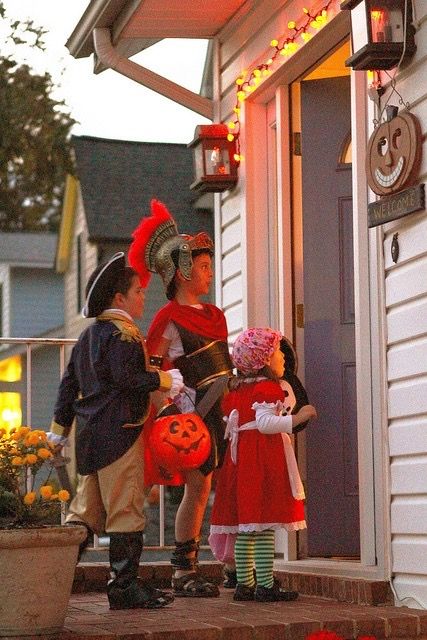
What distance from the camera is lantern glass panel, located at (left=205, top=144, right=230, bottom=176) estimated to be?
7.66m

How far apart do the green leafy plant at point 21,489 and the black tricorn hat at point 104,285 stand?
2.63 feet

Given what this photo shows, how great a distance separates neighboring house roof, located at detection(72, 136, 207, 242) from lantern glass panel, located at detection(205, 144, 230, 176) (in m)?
15.4

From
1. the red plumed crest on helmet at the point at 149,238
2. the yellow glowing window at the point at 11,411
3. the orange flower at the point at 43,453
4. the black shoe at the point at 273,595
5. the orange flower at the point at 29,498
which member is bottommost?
the black shoe at the point at 273,595

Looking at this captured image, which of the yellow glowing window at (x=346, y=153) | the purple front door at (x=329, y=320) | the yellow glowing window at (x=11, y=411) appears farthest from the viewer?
the yellow glowing window at (x=11, y=411)

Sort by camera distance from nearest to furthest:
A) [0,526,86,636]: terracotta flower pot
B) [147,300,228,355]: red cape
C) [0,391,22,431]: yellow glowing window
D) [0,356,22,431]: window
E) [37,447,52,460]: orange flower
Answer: [0,526,86,636]: terracotta flower pot < [37,447,52,460]: orange flower < [147,300,228,355]: red cape < [0,356,22,431]: window < [0,391,22,431]: yellow glowing window

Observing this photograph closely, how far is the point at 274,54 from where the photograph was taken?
7.04 meters

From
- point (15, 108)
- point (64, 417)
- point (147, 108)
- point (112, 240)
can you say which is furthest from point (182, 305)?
point (147, 108)

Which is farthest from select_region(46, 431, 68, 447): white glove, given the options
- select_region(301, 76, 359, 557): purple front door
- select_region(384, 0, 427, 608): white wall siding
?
select_region(301, 76, 359, 557): purple front door

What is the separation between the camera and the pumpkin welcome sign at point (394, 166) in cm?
530

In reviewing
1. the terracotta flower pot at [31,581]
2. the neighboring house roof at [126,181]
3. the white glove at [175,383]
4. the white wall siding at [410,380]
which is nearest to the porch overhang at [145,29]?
the white wall siding at [410,380]

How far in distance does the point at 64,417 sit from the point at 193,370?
0.71 m

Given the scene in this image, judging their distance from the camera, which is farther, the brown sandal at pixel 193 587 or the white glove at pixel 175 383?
the brown sandal at pixel 193 587

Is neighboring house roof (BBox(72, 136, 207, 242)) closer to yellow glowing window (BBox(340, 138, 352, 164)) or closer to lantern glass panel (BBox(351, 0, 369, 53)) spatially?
yellow glowing window (BBox(340, 138, 352, 164))

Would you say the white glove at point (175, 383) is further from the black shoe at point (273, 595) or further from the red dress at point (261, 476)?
the black shoe at point (273, 595)
